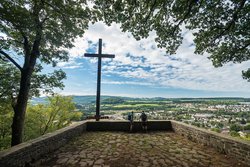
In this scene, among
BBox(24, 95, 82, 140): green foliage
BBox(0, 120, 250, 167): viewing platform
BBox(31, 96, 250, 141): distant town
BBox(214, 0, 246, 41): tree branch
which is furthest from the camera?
BBox(31, 96, 250, 141): distant town

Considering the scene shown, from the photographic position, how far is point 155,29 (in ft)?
27.6

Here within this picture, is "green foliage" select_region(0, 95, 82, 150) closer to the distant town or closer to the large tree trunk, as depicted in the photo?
the distant town

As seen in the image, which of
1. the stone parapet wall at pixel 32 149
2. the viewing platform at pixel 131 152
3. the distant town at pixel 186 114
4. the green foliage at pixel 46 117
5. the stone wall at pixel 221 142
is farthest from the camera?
the distant town at pixel 186 114

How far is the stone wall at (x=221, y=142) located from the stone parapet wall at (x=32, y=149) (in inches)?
224

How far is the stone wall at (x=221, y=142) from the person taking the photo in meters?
4.96

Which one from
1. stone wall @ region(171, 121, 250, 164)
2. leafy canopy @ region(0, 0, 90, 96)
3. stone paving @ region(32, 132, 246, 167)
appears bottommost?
stone paving @ region(32, 132, 246, 167)

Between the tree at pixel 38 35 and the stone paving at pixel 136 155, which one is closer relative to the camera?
the stone paving at pixel 136 155

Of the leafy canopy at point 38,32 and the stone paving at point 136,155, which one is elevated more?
the leafy canopy at point 38,32

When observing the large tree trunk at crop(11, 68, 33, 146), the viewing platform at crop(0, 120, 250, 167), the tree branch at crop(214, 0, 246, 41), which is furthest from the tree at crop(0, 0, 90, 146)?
the tree branch at crop(214, 0, 246, 41)

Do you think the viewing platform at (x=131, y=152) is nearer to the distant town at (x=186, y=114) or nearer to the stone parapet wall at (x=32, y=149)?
the stone parapet wall at (x=32, y=149)

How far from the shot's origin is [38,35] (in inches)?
325

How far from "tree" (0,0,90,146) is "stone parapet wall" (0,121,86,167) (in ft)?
13.0

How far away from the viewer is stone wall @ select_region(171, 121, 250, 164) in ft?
16.3

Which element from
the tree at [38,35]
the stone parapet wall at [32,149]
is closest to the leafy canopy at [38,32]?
the tree at [38,35]
